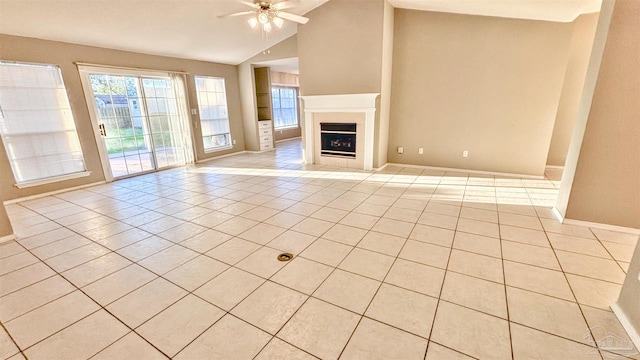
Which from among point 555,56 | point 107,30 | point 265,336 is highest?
point 107,30

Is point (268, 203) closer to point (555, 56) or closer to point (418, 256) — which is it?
point (418, 256)

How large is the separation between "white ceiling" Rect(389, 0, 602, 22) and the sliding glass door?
191 inches

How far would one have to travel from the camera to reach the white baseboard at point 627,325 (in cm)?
144

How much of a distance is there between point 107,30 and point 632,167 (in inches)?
265

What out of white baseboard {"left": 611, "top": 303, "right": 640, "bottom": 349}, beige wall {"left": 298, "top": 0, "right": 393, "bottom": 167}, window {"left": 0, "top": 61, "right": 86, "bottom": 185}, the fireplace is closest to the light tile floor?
white baseboard {"left": 611, "top": 303, "right": 640, "bottom": 349}

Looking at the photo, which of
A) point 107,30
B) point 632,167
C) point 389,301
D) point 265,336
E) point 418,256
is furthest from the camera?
point 107,30

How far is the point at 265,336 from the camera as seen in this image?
1.54 metres

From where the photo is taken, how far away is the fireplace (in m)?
5.22

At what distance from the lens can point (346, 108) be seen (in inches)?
199

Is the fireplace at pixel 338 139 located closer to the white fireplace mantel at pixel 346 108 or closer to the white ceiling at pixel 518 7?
the white fireplace mantel at pixel 346 108

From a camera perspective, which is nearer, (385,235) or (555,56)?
(385,235)

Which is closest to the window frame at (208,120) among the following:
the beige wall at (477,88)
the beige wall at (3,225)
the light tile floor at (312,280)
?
the light tile floor at (312,280)

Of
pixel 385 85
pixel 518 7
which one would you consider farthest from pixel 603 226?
pixel 385 85

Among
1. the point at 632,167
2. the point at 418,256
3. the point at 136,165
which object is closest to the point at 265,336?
the point at 418,256
